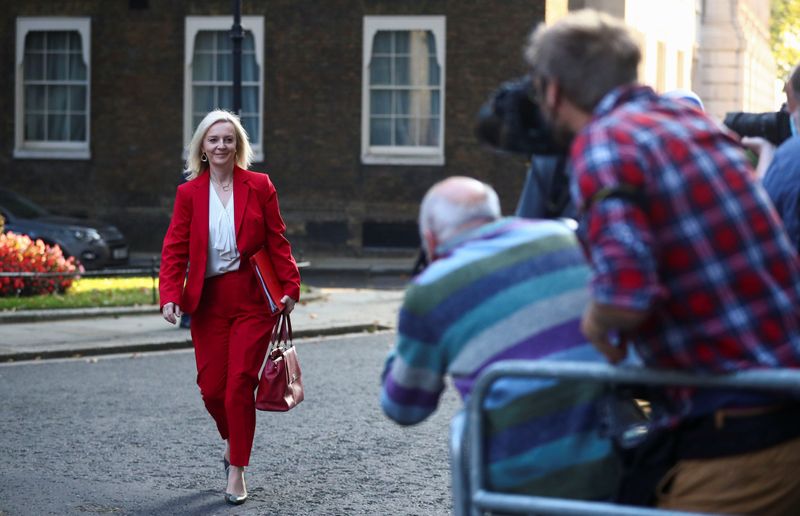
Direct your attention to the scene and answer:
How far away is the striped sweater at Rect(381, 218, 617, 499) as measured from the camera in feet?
11.2

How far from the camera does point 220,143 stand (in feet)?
25.7

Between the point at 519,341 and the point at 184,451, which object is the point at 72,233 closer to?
the point at 184,451

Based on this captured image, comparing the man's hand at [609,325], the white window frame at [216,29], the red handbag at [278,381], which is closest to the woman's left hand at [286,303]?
the red handbag at [278,381]

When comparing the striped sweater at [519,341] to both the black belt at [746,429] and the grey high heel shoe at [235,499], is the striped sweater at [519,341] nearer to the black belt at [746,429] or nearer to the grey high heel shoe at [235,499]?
the black belt at [746,429]

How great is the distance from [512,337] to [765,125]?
6.83 ft

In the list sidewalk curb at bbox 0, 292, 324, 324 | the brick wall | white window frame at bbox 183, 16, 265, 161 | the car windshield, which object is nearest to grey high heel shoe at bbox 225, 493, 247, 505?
sidewalk curb at bbox 0, 292, 324, 324

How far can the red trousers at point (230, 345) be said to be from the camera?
762 centimetres

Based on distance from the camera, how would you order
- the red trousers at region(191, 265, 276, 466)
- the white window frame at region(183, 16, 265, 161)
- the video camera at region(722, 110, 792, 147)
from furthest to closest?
the white window frame at region(183, 16, 265, 161) → the red trousers at region(191, 265, 276, 466) → the video camera at region(722, 110, 792, 147)

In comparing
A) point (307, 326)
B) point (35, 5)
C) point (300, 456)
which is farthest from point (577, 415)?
point (35, 5)

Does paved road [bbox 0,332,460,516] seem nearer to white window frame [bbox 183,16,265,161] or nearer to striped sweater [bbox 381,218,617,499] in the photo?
striped sweater [bbox 381,218,617,499]

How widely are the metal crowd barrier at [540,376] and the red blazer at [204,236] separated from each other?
445 cm

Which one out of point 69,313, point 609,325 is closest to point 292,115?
point 69,313

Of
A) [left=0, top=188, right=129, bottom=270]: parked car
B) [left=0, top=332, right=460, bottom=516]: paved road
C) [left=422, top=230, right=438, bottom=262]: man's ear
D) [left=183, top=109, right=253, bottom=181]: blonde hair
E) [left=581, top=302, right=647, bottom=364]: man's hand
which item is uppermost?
[left=183, top=109, right=253, bottom=181]: blonde hair

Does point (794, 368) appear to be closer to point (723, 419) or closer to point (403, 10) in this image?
point (723, 419)
